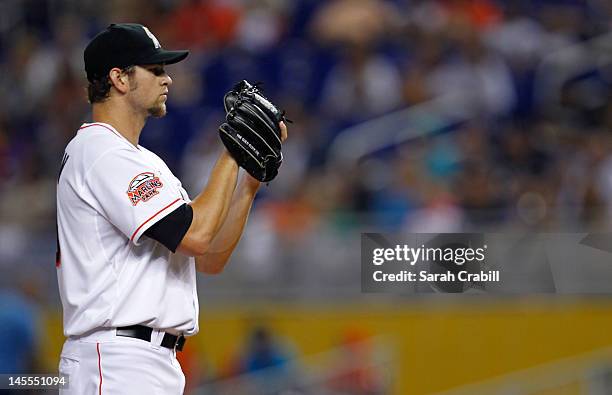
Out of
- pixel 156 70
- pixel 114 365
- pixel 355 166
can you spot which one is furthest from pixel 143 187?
pixel 355 166

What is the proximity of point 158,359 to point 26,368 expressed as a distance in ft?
9.82

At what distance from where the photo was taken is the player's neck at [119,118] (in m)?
3.33

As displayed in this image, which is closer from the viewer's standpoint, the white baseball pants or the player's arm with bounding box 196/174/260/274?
the white baseball pants

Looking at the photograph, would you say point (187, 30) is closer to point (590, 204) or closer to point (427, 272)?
point (590, 204)

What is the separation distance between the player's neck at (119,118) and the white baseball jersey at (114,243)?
0.08 m

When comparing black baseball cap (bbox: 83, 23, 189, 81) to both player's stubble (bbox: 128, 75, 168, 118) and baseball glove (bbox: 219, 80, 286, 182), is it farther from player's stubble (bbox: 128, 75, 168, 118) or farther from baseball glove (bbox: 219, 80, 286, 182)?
baseball glove (bbox: 219, 80, 286, 182)

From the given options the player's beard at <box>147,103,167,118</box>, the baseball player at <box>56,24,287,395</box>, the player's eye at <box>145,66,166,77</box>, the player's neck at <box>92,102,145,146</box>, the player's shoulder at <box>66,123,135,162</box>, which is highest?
the player's eye at <box>145,66,166,77</box>

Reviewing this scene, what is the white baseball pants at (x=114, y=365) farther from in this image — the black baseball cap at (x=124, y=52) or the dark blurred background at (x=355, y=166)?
the dark blurred background at (x=355, y=166)

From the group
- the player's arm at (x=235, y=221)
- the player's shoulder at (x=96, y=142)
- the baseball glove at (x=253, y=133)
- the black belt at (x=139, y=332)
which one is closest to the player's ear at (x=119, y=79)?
the player's shoulder at (x=96, y=142)

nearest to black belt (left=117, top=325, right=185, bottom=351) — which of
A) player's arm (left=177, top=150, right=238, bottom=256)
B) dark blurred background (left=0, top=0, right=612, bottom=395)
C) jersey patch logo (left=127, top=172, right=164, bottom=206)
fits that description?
player's arm (left=177, top=150, right=238, bottom=256)

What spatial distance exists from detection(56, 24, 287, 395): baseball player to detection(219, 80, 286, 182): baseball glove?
0.06 metres

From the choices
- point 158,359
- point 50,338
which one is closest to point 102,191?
point 158,359

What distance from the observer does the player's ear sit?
10.8 ft

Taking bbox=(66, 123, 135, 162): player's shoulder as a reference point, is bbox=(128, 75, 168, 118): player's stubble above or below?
above
